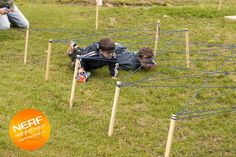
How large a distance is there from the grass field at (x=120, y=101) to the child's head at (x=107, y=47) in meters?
0.37

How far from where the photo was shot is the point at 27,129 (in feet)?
10.9

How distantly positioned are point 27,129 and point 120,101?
251 cm

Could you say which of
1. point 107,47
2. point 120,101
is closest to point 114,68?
point 107,47

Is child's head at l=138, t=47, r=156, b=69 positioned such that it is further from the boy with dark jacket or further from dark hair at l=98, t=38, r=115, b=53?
dark hair at l=98, t=38, r=115, b=53

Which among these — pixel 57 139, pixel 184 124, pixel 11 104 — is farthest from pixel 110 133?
pixel 11 104

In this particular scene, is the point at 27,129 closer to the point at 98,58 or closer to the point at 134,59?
the point at 98,58

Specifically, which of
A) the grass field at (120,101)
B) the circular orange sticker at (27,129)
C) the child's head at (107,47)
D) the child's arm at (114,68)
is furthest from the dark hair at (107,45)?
the circular orange sticker at (27,129)

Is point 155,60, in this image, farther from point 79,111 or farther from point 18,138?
point 18,138

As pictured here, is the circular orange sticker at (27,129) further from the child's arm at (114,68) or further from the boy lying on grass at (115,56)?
the child's arm at (114,68)

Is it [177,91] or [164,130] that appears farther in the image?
[177,91]

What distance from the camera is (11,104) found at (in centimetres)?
538

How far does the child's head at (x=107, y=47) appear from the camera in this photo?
21.1 feet

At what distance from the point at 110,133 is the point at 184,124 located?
36.4 inches

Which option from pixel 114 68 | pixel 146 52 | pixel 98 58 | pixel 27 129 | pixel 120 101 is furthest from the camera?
pixel 146 52
